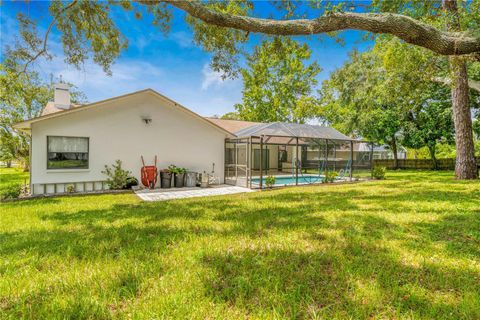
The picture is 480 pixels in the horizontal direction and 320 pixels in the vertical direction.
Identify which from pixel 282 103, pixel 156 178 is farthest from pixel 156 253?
pixel 282 103

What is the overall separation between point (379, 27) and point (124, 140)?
32.7 ft

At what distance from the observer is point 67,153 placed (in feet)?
31.5

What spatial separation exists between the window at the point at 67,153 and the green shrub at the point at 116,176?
878 mm

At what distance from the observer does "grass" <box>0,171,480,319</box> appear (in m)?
2.15

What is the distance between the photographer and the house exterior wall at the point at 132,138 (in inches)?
365

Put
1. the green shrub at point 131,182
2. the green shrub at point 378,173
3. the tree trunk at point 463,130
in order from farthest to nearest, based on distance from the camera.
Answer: the green shrub at point 378,173, the tree trunk at point 463,130, the green shrub at point 131,182

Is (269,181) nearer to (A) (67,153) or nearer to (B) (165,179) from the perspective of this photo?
(B) (165,179)

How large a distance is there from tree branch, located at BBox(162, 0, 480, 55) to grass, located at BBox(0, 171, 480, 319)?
3.11 m

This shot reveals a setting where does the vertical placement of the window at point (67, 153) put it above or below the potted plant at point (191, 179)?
above

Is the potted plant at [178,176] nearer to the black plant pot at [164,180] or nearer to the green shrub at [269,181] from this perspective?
the black plant pot at [164,180]

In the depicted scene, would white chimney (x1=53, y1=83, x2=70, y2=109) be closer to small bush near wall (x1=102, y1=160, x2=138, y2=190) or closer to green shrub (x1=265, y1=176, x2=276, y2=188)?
small bush near wall (x1=102, y1=160, x2=138, y2=190)

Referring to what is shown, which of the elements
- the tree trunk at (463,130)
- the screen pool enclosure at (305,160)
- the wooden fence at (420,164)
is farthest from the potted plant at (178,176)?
the wooden fence at (420,164)

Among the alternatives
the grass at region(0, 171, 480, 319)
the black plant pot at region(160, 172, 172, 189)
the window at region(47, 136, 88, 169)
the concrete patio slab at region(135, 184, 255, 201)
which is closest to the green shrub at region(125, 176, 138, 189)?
the concrete patio slab at region(135, 184, 255, 201)

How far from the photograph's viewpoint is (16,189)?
28.0 ft
